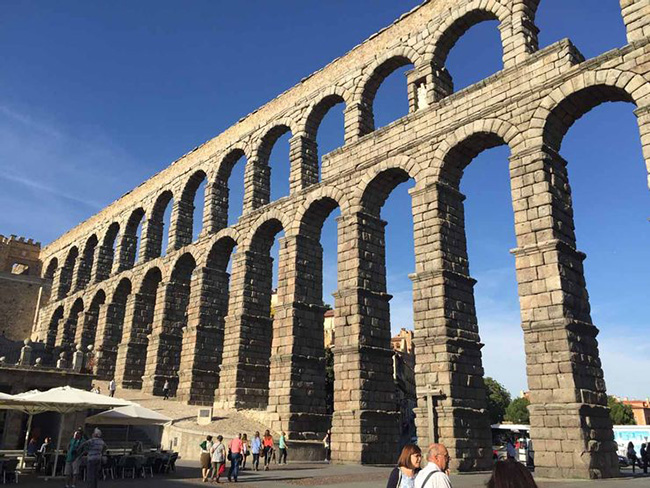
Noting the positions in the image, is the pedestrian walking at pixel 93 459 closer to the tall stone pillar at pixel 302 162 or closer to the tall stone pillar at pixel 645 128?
the tall stone pillar at pixel 645 128

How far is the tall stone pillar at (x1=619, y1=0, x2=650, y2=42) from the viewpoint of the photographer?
15.5 m

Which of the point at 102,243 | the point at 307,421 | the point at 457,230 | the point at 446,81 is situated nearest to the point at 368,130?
the point at 446,81

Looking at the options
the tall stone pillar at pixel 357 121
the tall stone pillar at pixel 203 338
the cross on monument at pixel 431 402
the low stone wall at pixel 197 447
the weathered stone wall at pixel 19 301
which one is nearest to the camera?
the cross on monument at pixel 431 402

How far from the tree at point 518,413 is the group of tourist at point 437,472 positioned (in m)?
78.6

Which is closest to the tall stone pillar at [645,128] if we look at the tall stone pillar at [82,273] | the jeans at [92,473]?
the jeans at [92,473]

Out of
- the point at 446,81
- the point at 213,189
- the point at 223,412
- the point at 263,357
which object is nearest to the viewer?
the point at 446,81

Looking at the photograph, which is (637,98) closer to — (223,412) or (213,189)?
(223,412)

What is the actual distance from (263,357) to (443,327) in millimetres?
11958

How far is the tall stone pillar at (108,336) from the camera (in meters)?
36.8

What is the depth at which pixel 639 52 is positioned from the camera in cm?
1519

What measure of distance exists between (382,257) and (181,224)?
17695 mm

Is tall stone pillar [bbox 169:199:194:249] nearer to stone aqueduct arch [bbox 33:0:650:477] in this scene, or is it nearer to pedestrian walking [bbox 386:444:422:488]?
stone aqueduct arch [bbox 33:0:650:477]

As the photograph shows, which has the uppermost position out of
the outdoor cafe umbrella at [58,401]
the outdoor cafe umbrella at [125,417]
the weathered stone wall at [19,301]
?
the weathered stone wall at [19,301]

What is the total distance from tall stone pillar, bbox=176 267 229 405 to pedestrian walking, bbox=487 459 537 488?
26596 millimetres
